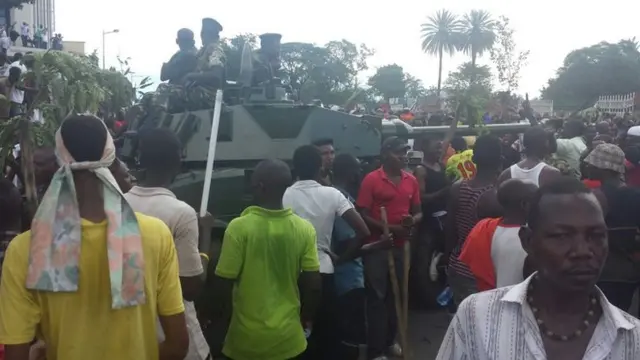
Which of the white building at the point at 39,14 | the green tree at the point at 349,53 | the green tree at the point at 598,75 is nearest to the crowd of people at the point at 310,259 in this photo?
the green tree at the point at 349,53

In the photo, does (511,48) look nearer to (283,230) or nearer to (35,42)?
(35,42)

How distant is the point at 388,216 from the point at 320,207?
1196 mm

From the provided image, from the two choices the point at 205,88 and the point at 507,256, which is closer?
the point at 507,256

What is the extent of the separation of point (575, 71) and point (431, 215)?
46.7 meters

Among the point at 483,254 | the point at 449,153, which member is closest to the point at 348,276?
the point at 483,254

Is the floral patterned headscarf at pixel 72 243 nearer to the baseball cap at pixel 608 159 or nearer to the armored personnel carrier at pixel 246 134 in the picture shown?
the armored personnel carrier at pixel 246 134

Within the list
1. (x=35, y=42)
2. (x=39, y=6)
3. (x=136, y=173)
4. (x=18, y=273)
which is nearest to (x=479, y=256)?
(x=18, y=273)

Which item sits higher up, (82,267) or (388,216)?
(82,267)

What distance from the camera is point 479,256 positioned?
395 cm

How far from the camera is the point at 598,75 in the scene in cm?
4969

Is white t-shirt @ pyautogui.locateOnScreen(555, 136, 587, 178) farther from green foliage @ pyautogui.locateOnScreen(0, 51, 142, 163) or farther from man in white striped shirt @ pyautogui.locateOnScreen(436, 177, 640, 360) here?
man in white striped shirt @ pyautogui.locateOnScreen(436, 177, 640, 360)

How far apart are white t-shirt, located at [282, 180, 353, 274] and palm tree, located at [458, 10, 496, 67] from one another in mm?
63206

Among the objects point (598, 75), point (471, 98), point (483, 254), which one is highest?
point (598, 75)

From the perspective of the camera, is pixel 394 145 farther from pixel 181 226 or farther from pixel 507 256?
pixel 181 226
